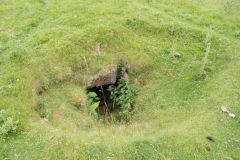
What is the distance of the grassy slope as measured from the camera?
5.22 meters

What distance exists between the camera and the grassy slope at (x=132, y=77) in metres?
5.22

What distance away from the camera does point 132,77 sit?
336 inches

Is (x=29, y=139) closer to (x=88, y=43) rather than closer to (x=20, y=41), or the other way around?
(x=88, y=43)

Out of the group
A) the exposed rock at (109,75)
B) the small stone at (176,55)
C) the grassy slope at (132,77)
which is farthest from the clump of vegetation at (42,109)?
the small stone at (176,55)

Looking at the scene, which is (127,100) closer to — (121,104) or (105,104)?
(121,104)

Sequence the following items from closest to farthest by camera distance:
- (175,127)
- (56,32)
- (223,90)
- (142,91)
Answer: (175,127)
(223,90)
(142,91)
(56,32)

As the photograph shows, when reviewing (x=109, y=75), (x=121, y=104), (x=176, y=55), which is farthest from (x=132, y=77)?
(x=176, y=55)

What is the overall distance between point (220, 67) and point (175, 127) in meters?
4.09

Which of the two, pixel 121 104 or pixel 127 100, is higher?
pixel 127 100

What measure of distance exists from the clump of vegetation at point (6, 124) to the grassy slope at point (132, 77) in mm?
219

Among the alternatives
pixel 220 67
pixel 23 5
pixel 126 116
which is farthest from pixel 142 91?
pixel 23 5

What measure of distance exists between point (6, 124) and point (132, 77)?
5.10 m

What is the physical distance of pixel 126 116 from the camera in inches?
285

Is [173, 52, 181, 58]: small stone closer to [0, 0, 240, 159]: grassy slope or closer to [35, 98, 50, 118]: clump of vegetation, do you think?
[0, 0, 240, 159]: grassy slope
